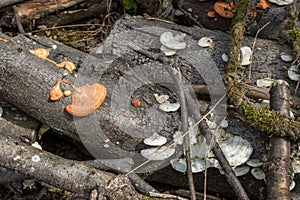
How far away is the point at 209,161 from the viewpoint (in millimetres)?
4406

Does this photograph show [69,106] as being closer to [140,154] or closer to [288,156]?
[140,154]

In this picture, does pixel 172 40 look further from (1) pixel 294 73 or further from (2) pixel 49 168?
(2) pixel 49 168

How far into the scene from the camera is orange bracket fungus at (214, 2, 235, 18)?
5.78m

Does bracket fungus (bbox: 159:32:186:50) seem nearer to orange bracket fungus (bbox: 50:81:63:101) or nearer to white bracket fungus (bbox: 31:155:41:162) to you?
orange bracket fungus (bbox: 50:81:63:101)

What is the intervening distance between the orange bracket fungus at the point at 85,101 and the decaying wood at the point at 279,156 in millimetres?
1646

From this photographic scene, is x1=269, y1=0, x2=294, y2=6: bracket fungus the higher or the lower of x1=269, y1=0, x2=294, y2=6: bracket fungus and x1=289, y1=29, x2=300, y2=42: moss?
the higher

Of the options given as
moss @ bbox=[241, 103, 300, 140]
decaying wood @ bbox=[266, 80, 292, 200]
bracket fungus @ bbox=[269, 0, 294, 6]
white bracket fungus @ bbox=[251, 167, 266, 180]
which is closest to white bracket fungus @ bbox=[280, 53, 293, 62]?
decaying wood @ bbox=[266, 80, 292, 200]

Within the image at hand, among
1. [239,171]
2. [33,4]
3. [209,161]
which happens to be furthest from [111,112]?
[33,4]

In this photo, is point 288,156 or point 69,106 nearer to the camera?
point 288,156

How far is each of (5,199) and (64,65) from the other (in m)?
1.63

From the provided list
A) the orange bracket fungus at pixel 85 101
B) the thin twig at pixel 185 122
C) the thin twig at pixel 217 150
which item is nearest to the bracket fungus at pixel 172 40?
the thin twig at pixel 185 122

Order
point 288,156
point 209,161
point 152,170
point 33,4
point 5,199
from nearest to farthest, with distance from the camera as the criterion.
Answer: point 288,156, point 209,161, point 152,170, point 5,199, point 33,4

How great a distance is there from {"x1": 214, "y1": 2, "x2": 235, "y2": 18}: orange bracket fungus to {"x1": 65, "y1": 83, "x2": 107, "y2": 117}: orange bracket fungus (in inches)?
86.4

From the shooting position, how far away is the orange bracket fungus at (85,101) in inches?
175
